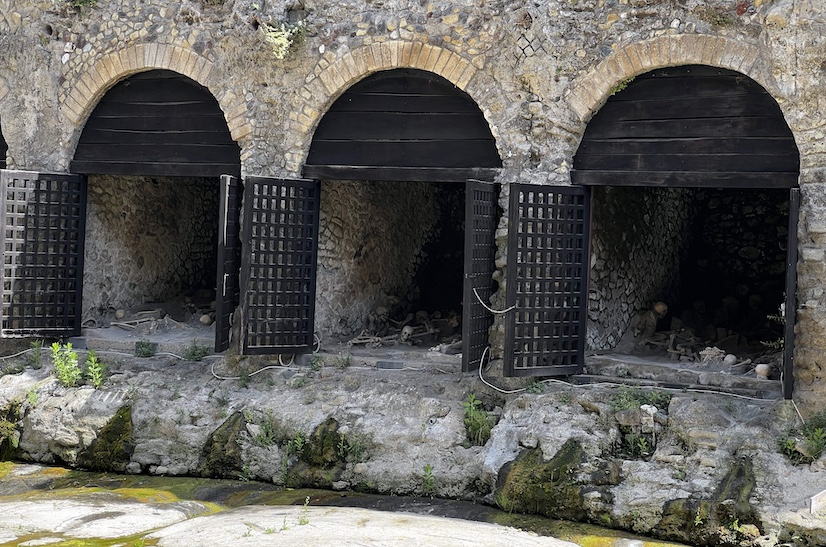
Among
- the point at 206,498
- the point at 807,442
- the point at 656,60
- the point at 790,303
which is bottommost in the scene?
the point at 206,498

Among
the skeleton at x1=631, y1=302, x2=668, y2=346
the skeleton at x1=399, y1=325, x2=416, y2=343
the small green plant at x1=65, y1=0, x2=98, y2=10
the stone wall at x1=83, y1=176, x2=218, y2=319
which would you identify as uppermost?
the small green plant at x1=65, y1=0, x2=98, y2=10

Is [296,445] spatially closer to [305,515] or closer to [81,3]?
[305,515]

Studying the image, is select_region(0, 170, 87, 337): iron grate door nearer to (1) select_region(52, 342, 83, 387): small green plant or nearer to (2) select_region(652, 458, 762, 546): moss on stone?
(1) select_region(52, 342, 83, 387): small green plant

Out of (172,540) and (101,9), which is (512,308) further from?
(101,9)

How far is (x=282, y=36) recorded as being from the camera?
9.61 metres

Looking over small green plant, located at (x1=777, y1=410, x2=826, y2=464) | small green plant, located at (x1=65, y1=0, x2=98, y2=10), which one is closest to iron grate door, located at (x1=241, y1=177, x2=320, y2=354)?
small green plant, located at (x1=65, y1=0, x2=98, y2=10)

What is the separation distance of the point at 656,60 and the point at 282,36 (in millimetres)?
3595

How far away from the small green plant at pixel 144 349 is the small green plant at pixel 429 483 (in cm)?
377

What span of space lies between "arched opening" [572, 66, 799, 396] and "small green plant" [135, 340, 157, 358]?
4.75 meters

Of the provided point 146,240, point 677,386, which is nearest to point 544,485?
point 677,386

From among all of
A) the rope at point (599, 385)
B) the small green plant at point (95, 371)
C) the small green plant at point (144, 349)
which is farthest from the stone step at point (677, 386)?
the small green plant at point (95, 371)

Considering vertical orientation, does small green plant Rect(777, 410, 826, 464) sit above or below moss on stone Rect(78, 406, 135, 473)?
above

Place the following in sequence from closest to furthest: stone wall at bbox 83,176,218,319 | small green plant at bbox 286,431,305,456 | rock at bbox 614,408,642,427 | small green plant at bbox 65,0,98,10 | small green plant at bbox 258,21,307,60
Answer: rock at bbox 614,408,642,427
small green plant at bbox 286,431,305,456
small green plant at bbox 258,21,307,60
small green plant at bbox 65,0,98,10
stone wall at bbox 83,176,218,319

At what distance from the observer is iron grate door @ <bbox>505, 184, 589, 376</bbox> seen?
351 inches
